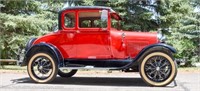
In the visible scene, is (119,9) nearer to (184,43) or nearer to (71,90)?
(184,43)

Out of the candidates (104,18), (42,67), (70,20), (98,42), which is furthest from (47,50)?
(104,18)

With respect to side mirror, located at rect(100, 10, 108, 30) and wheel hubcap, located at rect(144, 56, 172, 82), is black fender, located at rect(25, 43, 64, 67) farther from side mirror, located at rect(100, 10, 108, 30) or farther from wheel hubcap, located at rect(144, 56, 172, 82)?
wheel hubcap, located at rect(144, 56, 172, 82)

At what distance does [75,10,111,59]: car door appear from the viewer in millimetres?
8070

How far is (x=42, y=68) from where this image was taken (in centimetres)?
832

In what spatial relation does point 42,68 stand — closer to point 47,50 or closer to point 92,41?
point 47,50

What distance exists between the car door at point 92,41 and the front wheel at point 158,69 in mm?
918

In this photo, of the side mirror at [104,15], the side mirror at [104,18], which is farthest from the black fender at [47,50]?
the side mirror at [104,15]

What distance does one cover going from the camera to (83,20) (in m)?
8.40

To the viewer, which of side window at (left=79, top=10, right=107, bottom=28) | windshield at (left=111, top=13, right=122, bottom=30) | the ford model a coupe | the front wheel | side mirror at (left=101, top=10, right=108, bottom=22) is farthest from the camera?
windshield at (left=111, top=13, right=122, bottom=30)

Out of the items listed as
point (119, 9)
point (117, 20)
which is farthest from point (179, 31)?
point (117, 20)

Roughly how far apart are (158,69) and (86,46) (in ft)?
5.73

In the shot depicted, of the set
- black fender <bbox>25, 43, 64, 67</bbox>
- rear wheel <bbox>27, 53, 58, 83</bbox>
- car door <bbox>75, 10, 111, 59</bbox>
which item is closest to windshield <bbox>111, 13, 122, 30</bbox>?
car door <bbox>75, 10, 111, 59</bbox>

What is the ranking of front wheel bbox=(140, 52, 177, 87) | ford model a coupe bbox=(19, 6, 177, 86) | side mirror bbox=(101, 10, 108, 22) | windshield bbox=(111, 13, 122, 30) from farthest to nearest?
windshield bbox=(111, 13, 122, 30) < ford model a coupe bbox=(19, 6, 177, 86) < side mirror bbox=(101, 10, 108, 22) < front wheel bbox=(140, 52, 177, 87)

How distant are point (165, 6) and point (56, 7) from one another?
21.6 ft
